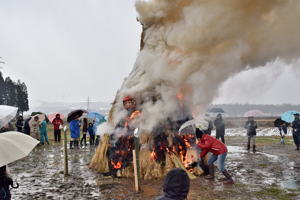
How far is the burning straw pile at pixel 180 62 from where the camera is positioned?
6.65 metres

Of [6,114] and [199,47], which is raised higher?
[199,47]

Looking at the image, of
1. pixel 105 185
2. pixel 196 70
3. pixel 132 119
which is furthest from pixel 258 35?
pixel 105 185

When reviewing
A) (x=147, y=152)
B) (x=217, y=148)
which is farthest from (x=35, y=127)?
(x=217, y=148)

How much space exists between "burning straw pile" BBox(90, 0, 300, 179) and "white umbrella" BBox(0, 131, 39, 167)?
4.27m

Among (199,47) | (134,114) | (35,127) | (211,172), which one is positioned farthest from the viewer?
(35,127)

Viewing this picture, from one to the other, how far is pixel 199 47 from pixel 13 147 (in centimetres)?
569

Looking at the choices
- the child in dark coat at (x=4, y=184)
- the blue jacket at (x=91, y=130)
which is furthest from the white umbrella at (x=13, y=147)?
the blue jacket at (x=91, y=130)

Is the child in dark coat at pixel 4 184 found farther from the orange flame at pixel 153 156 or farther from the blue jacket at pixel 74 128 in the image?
the blue jacket at pixel 74 128

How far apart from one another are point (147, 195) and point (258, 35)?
5.35 metres

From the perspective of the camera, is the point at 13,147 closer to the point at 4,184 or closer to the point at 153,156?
the point at 4,184

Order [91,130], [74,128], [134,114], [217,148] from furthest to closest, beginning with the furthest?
[91,130] → [74,128] → [134,114] → [217,148]

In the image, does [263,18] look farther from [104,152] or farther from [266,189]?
[104,152]

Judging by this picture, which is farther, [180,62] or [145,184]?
[180,62]

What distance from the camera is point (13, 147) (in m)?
3.82
